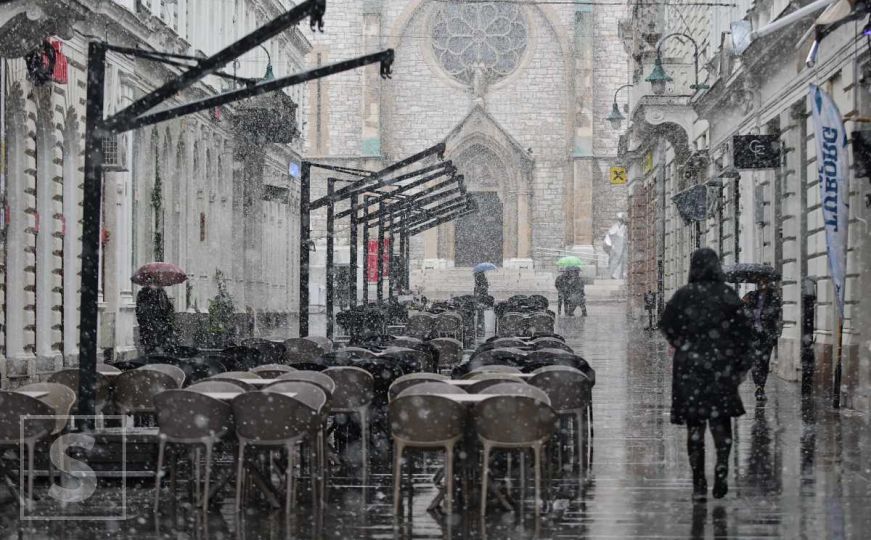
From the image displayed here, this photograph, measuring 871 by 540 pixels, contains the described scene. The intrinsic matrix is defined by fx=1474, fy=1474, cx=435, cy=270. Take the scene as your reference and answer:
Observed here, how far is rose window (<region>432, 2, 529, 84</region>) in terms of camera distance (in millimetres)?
63062

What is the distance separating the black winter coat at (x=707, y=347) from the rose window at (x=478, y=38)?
173 feet

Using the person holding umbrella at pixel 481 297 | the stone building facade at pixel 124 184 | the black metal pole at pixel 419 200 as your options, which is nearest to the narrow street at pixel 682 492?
the stone building facade at pixel 124 184

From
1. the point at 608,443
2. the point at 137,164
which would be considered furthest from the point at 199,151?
the point at 608,443

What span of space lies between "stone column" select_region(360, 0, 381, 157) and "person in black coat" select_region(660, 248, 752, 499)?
51084 millimetres

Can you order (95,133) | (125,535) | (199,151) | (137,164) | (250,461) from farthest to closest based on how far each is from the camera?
1. (199,151)
2. (137,164)
3. (95,133)
4. (250,461)
5. (125,535)

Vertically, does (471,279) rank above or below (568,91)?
below

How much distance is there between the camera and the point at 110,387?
12.9m

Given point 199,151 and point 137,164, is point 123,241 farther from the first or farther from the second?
point 199,151

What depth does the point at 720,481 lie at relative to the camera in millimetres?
10508

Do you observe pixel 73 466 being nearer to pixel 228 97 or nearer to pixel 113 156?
Result: pixel 228 97

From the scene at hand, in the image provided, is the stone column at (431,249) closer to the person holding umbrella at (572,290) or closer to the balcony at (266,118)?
the person holding umbrella at (572,290)

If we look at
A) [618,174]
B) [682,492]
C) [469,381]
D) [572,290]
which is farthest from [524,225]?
[682,492]

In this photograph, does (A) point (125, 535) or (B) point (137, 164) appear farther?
(B) point (137, 164)

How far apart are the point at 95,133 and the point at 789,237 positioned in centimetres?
1362
